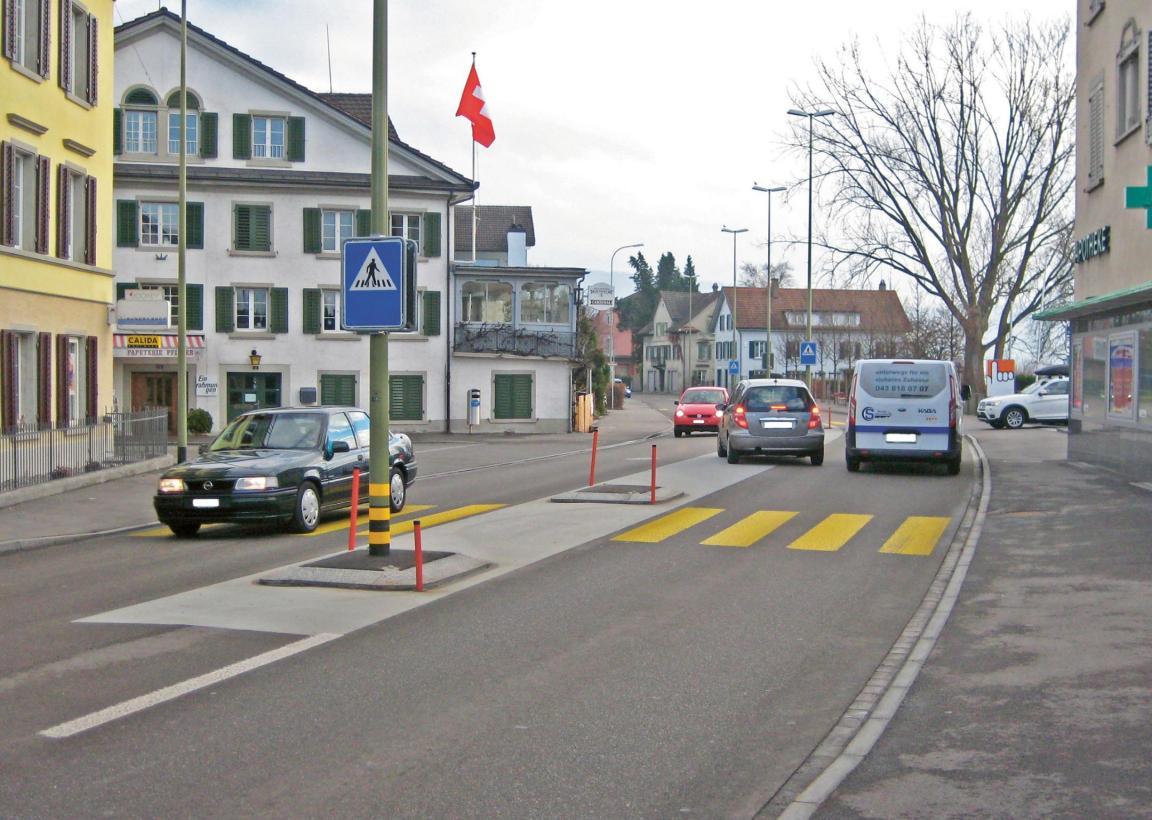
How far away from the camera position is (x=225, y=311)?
45906 millimetres

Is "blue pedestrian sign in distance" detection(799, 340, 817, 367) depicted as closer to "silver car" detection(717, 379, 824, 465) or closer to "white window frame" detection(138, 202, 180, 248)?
"silver car" detection(717, 379, 824, 465)

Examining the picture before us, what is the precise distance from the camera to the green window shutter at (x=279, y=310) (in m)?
46.1

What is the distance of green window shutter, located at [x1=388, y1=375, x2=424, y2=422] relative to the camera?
47.2 meters

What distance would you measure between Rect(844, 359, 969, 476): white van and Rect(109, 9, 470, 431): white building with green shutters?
25.4 meters

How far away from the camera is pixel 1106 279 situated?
2542 centimetres

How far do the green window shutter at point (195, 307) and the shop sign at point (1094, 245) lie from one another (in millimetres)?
29645

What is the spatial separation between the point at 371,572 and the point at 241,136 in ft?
123

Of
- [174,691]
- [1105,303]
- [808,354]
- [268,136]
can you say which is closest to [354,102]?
[268,136]

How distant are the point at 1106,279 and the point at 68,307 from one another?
66.8ft

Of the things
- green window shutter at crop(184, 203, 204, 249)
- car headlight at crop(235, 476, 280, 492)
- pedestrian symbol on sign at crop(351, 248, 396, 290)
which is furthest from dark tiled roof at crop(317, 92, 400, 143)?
pedestrian symbol on sign at crop(351, 248, 396, 290)

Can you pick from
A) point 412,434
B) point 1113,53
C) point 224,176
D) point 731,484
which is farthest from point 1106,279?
point 224,176

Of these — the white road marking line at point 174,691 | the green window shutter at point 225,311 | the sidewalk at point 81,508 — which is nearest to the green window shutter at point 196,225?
the green window shutter at point 225,311

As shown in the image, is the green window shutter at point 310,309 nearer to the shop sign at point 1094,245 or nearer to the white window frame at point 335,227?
the white window frame at point 335,227

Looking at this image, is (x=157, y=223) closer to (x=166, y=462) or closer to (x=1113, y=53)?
(x=166, y=462)
